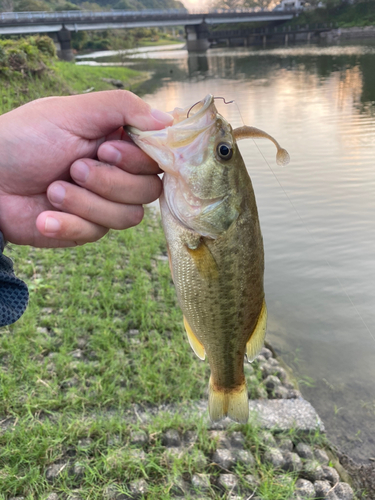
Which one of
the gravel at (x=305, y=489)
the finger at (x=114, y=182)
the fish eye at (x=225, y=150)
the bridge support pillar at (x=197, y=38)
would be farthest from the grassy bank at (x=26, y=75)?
the bridge support pillar at (x=197, y=38)

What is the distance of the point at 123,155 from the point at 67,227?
0.46 meters

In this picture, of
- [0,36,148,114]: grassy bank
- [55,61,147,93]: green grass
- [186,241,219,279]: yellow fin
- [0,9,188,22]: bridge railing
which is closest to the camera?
[186,241,219,279]: yellow fin

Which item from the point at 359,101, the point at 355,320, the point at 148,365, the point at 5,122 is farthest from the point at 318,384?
the point at 359,101

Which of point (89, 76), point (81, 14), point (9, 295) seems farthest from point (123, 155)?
point (81, 14)

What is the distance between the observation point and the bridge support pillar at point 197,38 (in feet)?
225

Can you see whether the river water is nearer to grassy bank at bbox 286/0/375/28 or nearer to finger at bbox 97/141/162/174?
finger at bbox 97/141/162/174

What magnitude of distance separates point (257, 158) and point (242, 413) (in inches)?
388

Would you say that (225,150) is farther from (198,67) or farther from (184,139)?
(198,67)

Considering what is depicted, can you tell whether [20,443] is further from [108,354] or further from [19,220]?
[19,220]

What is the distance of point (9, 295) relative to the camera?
1928mm

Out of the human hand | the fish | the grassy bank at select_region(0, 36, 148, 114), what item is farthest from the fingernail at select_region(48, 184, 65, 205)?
the grassy bank at select_region(0, 36, 148, 114)

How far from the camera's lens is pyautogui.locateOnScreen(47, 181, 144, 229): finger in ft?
6.26

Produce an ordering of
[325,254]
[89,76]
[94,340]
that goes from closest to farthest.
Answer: [94,340], [325,254], [89,76]

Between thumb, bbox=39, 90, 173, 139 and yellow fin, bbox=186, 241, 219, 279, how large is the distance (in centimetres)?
59
